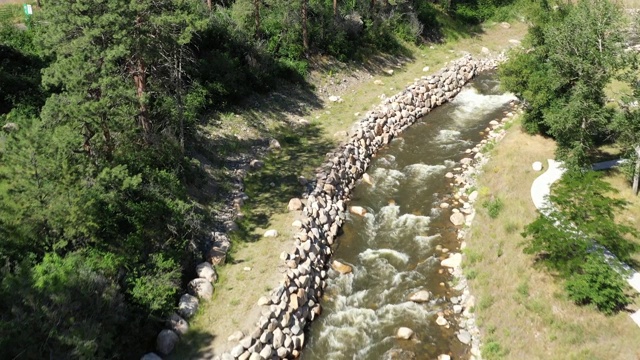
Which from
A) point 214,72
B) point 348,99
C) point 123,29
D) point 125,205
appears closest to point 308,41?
point 348,99

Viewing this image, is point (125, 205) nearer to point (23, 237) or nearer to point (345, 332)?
point (23, 237)

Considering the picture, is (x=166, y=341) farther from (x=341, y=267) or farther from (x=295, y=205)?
(x=295, y=205)

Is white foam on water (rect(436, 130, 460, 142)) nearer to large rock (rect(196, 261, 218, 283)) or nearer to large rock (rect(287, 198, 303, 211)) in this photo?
large rock (rect(287, 198, 303, 211))

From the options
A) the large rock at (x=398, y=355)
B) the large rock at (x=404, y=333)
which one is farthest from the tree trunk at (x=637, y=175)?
the large rock at (x=398, y=355)

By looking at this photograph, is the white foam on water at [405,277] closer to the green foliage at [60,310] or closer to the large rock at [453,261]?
the large rock at [453,261]

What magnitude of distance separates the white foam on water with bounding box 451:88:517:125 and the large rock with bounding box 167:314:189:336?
25534 mm

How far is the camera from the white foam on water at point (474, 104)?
36.2 metres

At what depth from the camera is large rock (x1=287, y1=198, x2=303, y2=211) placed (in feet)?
77.3

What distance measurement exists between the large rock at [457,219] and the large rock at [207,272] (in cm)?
1225

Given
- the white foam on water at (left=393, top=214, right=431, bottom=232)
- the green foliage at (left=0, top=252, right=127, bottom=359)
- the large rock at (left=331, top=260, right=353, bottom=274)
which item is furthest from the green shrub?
the green foliage at (left=0, top=252, right=127, bottom=359)

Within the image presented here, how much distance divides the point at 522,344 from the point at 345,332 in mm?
6488

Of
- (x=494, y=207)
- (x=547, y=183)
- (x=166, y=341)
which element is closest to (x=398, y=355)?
(x=166, y=341)

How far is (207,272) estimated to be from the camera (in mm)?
19359

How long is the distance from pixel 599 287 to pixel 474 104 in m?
23.9
